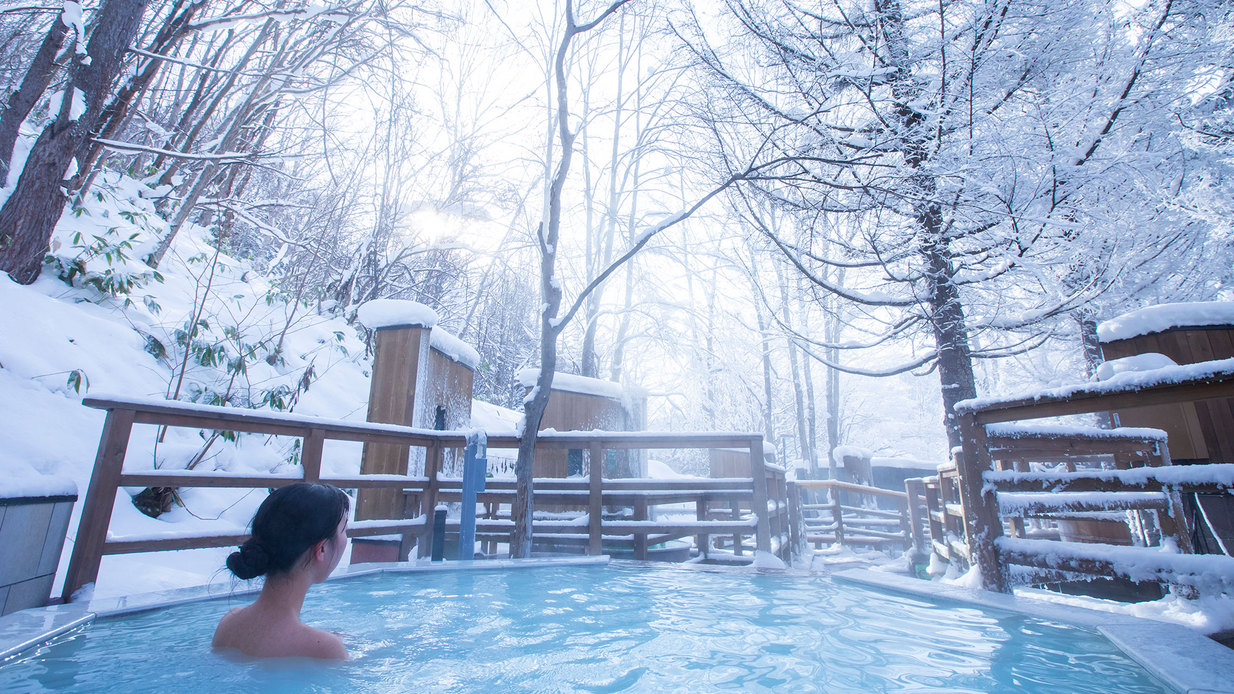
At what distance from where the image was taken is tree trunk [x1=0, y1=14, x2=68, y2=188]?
539cm

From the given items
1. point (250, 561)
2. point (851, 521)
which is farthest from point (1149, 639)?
point (851, 521)

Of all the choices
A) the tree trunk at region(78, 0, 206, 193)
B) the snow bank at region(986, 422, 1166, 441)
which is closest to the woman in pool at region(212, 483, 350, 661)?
the snow bank at region(986, 422, 1166, 441)

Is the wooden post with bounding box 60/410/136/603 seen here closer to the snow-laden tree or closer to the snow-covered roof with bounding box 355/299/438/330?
→ the snow-covered roof with bounding box 355/299/438/330

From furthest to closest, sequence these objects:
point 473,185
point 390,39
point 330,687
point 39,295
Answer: point 473,185, point 390,39, point 39,295, point 330,687

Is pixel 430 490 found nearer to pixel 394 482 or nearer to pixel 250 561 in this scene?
pixel 394 482

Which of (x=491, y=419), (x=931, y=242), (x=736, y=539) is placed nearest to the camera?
(x=931, y=242)

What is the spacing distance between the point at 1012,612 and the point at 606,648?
2.39 m

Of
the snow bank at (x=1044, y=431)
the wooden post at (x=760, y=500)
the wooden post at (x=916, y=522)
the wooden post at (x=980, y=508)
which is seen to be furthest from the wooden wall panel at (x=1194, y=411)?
the wooden post at (x=916, y=522)

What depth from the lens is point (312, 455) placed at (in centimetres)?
405

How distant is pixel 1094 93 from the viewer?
5.27 m

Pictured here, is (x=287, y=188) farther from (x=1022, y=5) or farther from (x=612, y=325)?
(x=1022, y=5)

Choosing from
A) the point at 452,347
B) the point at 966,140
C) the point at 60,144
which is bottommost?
the point at 452,347

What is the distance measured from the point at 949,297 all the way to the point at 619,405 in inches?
237

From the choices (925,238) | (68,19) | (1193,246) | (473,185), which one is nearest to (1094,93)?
(925,238)
